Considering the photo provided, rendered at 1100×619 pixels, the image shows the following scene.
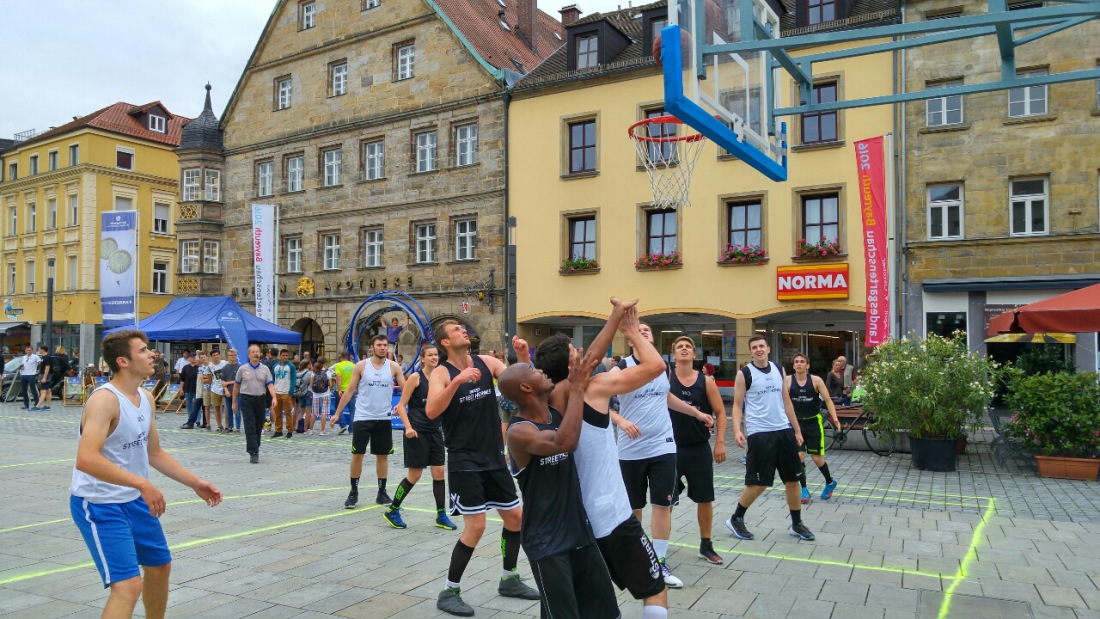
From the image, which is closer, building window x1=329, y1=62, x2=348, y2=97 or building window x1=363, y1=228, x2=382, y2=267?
building window x1=363, y1=228, x2=382, y2=267

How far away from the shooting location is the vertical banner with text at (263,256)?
2942 cm

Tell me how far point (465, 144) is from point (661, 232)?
7907 mm

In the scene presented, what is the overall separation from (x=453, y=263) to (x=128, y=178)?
91.1 feet

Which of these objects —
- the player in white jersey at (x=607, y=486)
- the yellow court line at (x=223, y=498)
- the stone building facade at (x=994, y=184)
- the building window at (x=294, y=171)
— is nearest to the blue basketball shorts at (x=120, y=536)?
the player in white jersey at (x=607, y=486)

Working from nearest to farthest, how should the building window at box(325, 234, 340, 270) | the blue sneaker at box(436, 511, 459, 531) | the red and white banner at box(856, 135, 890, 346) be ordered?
the blue sneaker at box(436, 511, 459, 531) < the red and white banner at box(856, 135, 890, 346) < the building window at box(325, 234, 340, 270)

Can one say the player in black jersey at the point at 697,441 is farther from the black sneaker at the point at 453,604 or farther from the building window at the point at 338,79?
the building window at the point at 338,79

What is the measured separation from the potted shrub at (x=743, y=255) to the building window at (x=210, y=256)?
21798 millimetres

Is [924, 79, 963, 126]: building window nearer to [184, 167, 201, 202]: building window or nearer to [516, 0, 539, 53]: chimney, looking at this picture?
[516, 0, 539, 53]: chimney

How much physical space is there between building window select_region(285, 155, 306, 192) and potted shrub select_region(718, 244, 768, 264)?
17.5m

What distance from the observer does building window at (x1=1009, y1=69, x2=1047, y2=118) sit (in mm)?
21062

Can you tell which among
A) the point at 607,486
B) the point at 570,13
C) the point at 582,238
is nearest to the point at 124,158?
the point at 570,13

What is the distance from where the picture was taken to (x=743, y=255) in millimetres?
24047

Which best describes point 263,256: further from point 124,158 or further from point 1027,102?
point 124,158

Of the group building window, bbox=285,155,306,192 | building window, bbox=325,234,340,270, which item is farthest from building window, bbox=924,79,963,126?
building window, bbox=285,155,306,192
